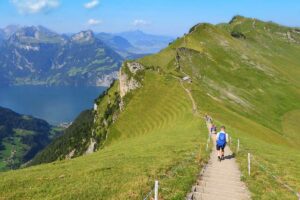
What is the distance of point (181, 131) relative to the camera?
6894 cm

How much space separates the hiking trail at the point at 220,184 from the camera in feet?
80.3

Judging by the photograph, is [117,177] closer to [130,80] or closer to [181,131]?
[181,131]

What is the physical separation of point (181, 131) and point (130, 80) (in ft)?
260

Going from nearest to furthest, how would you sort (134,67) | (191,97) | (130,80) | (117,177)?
(117,177) < (191,97) < (130,80) < (134,67)

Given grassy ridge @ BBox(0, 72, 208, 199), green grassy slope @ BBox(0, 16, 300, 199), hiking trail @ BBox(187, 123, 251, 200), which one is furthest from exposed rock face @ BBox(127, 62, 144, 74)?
hiking trail @ BBox(187, 123, 251, 200)

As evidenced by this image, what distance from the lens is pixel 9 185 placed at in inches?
1065

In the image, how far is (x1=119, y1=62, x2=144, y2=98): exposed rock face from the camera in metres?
142

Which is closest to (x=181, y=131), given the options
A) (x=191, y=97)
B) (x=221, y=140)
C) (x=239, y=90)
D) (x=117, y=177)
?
(x=221, y=140)

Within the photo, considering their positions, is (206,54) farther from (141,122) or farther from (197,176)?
(197,176)

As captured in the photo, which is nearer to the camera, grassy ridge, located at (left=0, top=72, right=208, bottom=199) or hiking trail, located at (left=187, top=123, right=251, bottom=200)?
grassy ridge, located at (left=0, top=72, right=208, bottom=199)

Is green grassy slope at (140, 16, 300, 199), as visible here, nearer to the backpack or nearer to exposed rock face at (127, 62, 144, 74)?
exposed rock face at (127, 62, 144, 74)

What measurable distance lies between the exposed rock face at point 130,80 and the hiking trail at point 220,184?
102m

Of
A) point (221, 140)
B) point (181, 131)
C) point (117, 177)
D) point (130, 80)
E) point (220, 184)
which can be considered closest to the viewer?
point (220, 184)

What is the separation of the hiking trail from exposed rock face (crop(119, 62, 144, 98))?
102277 millimetres
